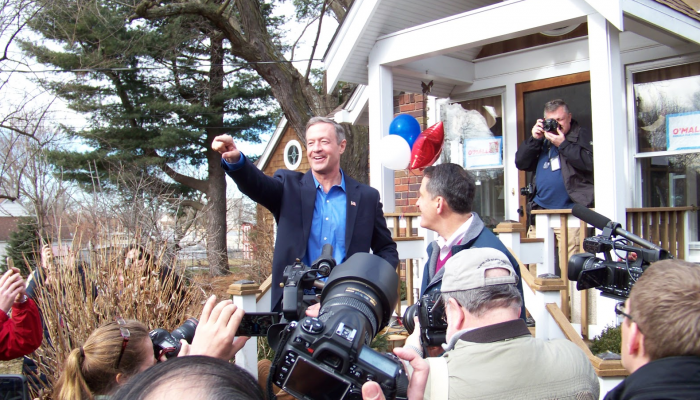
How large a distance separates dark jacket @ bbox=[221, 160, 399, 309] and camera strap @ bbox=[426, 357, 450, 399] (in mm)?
1242

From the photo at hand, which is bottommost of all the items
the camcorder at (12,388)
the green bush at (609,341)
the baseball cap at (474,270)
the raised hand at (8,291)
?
the green bush at (609,341)

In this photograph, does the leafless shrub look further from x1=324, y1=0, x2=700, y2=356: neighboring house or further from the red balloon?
the red balloon

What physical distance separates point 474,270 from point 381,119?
3.86 meters

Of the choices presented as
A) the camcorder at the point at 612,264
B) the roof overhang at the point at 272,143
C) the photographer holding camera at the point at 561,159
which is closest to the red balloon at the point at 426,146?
the photographer holding camera at the point at 561,159

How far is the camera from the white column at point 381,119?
537 cm

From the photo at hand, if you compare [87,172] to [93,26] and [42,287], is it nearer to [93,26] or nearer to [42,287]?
[93,26]

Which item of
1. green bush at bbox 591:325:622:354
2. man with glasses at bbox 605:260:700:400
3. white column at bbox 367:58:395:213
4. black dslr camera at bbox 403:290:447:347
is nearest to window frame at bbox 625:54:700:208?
green bush at bbox 591:325:622:354

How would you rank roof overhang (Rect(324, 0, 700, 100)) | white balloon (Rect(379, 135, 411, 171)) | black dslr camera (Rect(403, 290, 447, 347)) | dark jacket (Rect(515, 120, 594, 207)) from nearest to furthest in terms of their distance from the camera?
1. black dslr camera (Rect(403, 290, 447, 347))
2. roof overhang (Rect(324, 0, 700, 100))
3. dark jacket (Rect(515, 120, 594, 207))
4. white balloon (Rect(379, 135, 411, 171))

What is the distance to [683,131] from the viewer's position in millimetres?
4836

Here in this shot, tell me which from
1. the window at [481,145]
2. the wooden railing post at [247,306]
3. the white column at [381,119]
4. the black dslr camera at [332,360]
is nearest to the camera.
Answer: the black dslr camera at [332,360]

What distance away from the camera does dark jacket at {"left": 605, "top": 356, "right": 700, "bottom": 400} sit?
131 centimetres

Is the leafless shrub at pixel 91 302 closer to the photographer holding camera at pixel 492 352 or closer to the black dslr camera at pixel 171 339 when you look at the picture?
the black dslr camera at pixel 171 339

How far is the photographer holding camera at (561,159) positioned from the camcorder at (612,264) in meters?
2.34

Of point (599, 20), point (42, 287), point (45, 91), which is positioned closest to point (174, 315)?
point (42, 287)
